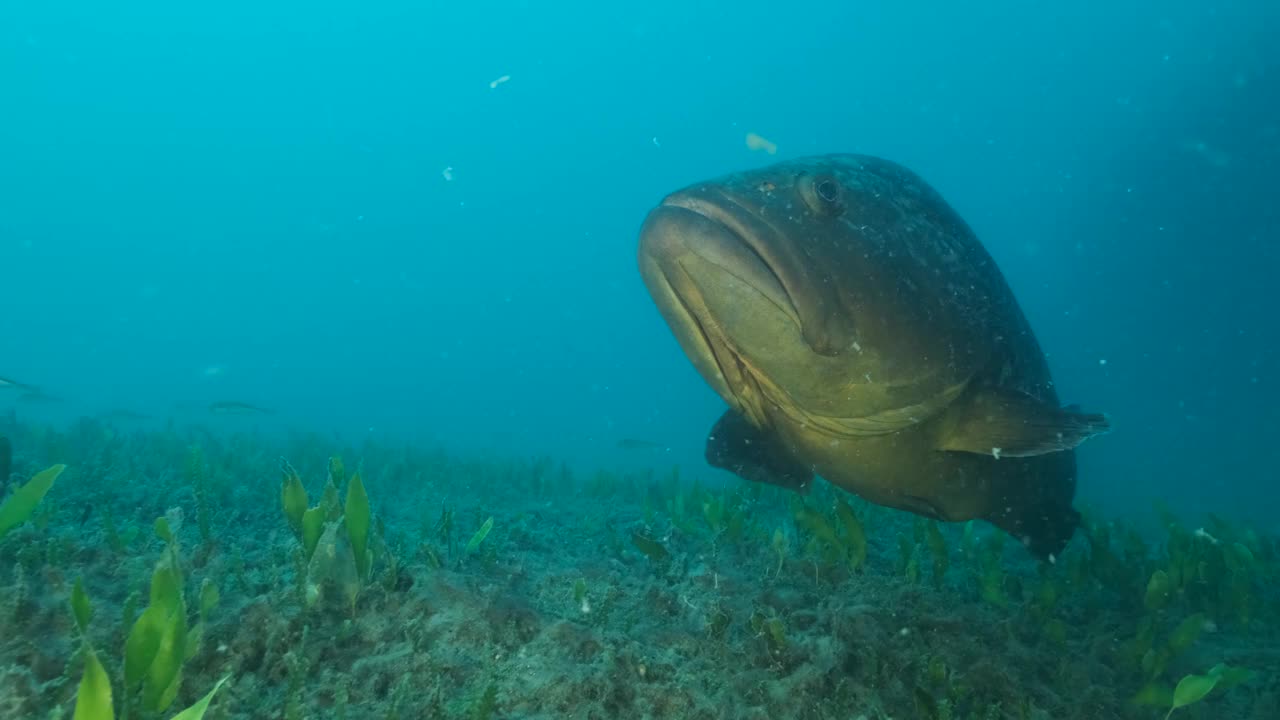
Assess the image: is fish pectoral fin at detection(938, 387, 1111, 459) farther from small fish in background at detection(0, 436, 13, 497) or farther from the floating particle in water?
small fish in background at detection(0, 436, 13, 497)

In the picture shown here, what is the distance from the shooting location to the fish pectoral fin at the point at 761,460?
12.7ft

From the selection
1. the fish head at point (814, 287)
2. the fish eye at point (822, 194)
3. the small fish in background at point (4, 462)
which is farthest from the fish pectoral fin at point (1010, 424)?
the small fish in background at point (4, 462)

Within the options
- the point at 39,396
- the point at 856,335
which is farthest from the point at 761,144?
the point at 39,396

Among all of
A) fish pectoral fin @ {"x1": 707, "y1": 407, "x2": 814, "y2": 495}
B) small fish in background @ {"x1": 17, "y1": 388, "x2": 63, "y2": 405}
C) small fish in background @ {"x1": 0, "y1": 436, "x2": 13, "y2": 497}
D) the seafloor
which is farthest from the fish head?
small fish in background @ {"x1": 17, "y1": 388, "x2": 63, "y2": 405}

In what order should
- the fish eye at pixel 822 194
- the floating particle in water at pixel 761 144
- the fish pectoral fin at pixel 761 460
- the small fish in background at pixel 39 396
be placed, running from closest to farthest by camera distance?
the fish eye at pixel 822 194 < the fish pectoral fin at pixel 761 460 < the floating particle in water at pixel 761 144 < the small fish in background at pixel 39 396

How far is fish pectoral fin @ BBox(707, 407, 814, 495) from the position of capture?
386cm

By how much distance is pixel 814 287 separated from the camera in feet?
8.73

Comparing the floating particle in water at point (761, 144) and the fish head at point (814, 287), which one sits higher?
the floating particle in water at point (761, 144)

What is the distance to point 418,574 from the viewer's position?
2.73 m

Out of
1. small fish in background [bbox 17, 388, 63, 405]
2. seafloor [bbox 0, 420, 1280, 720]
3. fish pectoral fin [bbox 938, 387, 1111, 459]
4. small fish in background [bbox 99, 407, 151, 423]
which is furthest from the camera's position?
small fish in background [bbox 99, 407, 151, 423]

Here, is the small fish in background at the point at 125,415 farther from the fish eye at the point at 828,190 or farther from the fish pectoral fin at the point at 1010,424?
the fish pectoral fin at the point at 1010,424

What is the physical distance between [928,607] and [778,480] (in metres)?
1.05

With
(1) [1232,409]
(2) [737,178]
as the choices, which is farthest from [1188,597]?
(1) [1232,409]

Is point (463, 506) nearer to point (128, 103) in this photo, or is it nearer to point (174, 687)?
point (174, 687)
